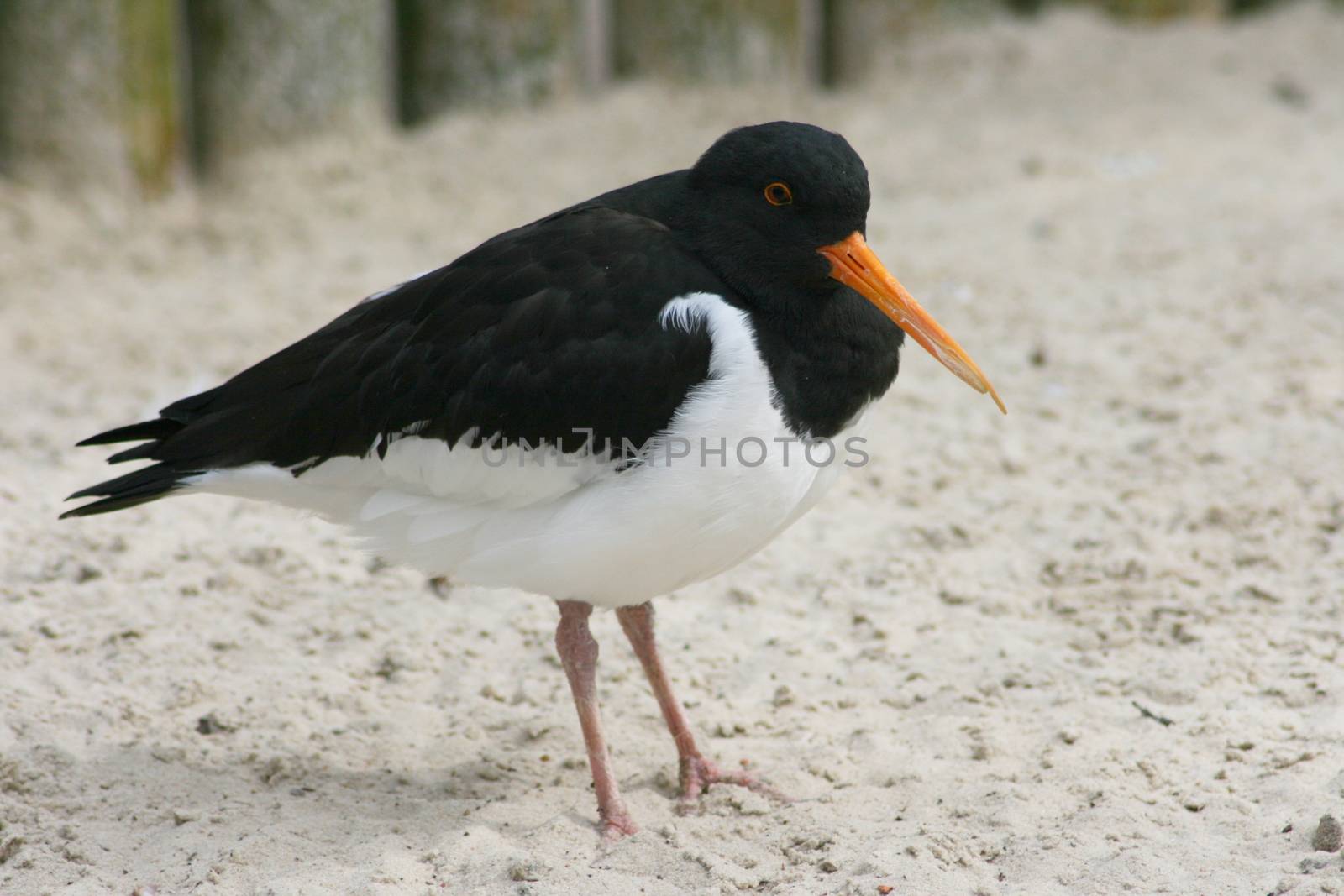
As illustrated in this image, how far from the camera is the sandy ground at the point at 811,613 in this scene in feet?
12.1

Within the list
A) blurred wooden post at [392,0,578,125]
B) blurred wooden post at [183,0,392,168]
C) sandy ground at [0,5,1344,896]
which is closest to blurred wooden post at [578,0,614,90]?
blurred wooden post at [392,0,578,125]

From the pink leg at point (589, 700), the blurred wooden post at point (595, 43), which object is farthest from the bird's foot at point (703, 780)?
the blurred wooden post at point (595, 43)

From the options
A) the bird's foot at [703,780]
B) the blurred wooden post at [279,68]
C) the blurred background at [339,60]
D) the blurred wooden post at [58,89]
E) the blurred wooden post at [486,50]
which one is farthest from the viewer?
the blurred wooden post at [486,50]

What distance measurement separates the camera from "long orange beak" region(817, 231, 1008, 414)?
145 inches

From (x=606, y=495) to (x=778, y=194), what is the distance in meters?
0.89

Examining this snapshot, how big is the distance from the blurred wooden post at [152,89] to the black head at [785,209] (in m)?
4.68

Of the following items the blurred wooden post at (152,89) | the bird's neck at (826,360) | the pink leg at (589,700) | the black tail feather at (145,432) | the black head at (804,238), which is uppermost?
the blurred wooden post at (152,89)

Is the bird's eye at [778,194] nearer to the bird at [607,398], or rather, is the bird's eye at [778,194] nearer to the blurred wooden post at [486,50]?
the bird at [607,398]

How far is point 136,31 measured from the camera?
727 cm

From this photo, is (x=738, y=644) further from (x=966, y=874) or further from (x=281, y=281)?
(x=281, y=281)

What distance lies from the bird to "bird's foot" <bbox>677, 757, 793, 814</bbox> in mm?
249

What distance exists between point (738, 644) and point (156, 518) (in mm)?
2170

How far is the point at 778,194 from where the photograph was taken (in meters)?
3.72

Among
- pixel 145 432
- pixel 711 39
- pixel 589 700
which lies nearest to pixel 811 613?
pixel 589 700
